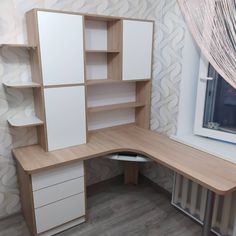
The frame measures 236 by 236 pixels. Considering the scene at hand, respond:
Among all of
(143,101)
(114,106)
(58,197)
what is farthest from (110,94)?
(58,197)

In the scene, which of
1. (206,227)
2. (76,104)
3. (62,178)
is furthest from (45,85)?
(206,227)

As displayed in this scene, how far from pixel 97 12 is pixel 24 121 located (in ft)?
4.21

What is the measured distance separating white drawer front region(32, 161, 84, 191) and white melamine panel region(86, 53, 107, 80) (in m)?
0.94

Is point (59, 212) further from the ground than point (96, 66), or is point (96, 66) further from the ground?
point (96, 66)

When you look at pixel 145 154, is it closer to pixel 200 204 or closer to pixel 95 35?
pixel 200 204

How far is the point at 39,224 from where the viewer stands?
1.89 m

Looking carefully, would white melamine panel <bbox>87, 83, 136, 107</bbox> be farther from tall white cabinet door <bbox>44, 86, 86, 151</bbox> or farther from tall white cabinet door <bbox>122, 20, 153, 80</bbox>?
tall white cabinet door <bbox>44, 86, 86, 151</bbox>

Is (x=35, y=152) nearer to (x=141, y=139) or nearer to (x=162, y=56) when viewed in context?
(x=141, y=139)

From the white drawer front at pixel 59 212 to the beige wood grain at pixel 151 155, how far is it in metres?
0.39

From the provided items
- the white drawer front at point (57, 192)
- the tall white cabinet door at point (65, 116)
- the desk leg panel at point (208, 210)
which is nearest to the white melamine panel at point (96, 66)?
the tall white cabinet door at point (65, 116)

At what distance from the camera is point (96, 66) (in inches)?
94.0

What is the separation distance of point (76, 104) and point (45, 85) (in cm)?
32

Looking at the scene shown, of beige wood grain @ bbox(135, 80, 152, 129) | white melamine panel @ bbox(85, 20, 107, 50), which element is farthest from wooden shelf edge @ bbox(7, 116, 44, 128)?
beige wood grain @ bbox(135, 80, 152, 129)

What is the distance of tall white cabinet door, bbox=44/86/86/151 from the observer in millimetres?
1918
